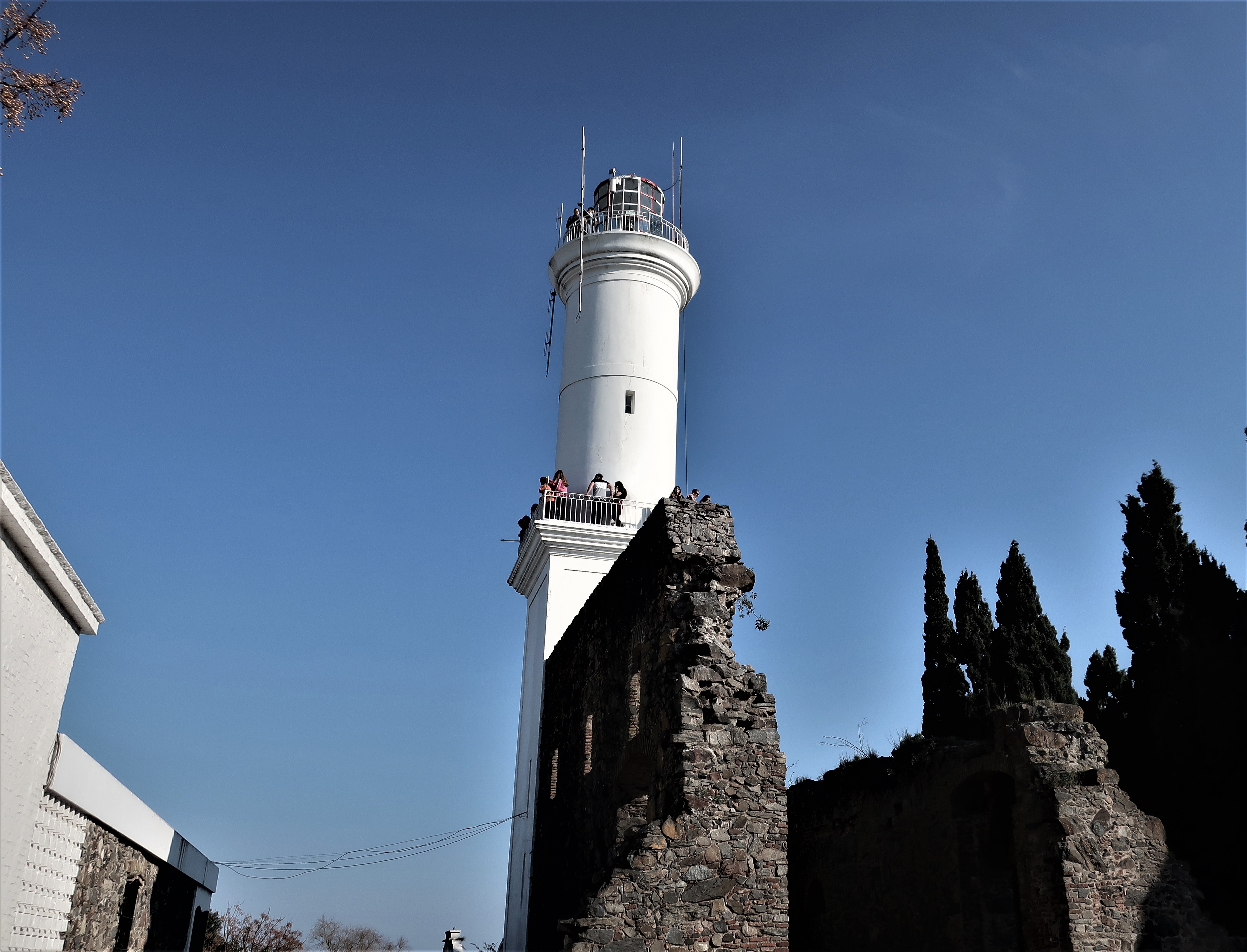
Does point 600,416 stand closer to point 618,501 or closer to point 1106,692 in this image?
point 618,501

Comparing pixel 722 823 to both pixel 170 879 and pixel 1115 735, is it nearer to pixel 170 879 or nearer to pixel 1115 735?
pixel 170 879

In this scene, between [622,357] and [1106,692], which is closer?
[1106,692]

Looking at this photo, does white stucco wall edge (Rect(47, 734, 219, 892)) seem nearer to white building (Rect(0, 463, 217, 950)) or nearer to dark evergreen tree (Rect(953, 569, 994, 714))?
white building (Rect(0, 463, 217, 950))

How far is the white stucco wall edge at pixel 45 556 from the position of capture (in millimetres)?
6754

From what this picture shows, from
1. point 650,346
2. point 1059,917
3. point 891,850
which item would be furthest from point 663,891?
point 650,346

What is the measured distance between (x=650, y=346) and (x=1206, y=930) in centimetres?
1320

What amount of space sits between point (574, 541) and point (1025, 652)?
8120mm

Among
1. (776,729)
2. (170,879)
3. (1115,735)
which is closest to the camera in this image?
(776,729)

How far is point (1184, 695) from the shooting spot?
1420 cm

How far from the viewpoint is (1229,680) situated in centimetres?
1370

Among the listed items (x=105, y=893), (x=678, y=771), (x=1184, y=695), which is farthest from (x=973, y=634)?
(x=105, y=893)

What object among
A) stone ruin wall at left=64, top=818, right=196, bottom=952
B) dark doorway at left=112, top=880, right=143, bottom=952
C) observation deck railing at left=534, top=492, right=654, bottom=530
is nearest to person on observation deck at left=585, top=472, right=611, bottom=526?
observation deck railing at left=534, top=492, right=654, bottom=530

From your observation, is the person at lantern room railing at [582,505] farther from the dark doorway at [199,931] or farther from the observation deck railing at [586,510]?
the dark doorway at [199,931]

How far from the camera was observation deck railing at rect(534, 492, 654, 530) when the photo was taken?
18.6 meters
